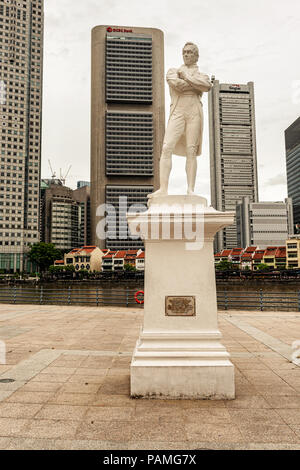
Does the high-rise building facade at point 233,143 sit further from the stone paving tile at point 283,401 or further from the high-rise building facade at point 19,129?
the stone paving tile at point 283,401

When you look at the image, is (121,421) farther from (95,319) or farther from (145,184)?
(145,184)

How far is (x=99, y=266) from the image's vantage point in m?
105

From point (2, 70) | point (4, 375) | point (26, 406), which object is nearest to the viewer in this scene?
point (26, 406)

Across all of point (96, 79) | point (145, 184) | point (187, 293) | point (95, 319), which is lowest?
point (95, 319)

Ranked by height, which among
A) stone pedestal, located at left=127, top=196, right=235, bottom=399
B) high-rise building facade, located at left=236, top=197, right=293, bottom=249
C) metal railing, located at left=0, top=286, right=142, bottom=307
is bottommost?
metal railing, located at left=0, top=286, right=142, bottom=307

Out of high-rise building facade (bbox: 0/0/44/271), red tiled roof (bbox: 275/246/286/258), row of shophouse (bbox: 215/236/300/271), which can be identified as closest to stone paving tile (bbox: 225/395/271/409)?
row of shophouse (bbox: 215/236/300/271)

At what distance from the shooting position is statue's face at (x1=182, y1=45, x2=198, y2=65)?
18.3ft

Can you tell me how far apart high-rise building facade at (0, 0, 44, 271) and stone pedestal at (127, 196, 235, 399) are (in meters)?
108

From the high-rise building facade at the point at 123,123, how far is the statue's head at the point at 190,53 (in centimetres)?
11636

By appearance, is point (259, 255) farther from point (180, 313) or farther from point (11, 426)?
point (11, 426)

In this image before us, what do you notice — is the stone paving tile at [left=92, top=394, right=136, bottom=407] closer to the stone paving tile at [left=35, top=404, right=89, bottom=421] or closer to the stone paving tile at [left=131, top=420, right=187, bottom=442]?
the stone paving tile at [left=35, top=404, right=89, bottom=421]

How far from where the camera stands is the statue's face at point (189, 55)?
219 inches

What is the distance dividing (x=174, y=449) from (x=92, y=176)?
428 feet
